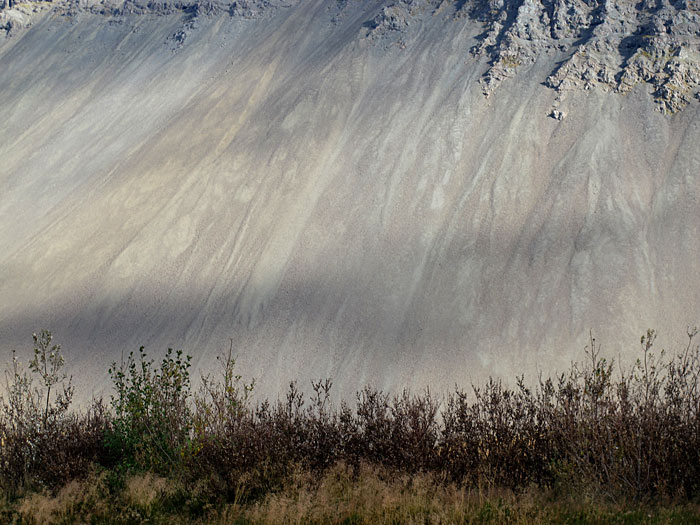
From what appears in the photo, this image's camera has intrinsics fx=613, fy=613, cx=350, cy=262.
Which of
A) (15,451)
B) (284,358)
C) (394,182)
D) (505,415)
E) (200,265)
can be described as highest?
(394,182)

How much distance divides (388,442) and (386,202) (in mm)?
35109

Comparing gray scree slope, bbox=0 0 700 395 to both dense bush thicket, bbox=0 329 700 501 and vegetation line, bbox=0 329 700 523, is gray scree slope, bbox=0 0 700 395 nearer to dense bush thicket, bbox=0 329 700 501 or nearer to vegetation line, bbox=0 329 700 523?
dense bush thicket, bbox=0 329 700 501

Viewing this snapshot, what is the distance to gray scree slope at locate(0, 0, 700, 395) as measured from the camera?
121 ft

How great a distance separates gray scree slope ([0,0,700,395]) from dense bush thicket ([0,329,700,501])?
77.5ft

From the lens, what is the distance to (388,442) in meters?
10.8

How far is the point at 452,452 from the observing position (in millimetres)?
10289

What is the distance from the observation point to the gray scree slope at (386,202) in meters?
37.0

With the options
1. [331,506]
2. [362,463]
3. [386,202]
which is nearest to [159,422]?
[362,463]

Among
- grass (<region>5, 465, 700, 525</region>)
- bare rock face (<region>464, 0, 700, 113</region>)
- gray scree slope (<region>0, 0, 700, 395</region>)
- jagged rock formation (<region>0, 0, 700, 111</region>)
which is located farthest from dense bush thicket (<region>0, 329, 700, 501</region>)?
bare rock face (<region>464, 0, 700, 113</region>)

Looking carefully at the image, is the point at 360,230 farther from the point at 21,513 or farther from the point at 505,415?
the point at 21,513

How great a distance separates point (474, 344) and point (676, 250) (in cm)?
1369

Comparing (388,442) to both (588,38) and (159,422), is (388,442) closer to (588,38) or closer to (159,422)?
(159,422)

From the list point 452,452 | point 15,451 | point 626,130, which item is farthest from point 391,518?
point 626,130

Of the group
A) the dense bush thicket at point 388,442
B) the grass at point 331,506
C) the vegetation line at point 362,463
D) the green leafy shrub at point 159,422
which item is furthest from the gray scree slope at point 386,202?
the grass at point 331,506
